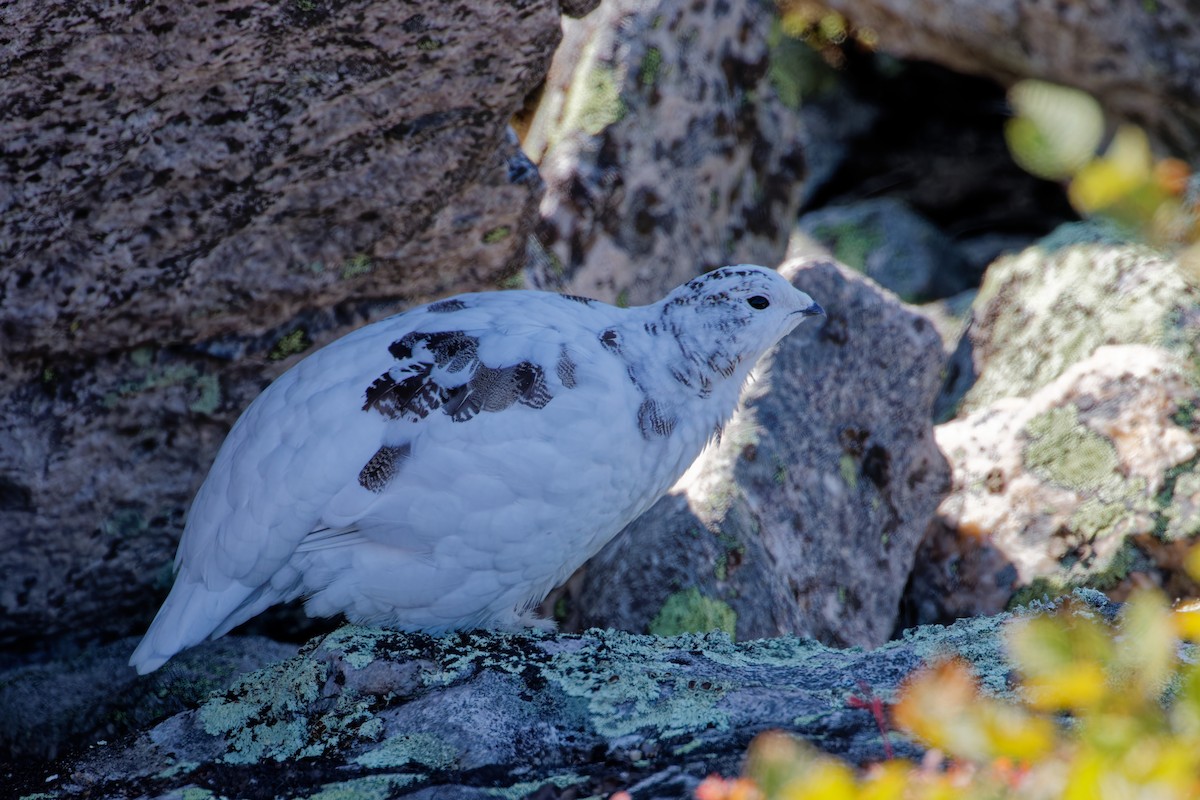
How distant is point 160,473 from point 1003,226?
6450mm

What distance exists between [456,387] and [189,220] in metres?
1.16

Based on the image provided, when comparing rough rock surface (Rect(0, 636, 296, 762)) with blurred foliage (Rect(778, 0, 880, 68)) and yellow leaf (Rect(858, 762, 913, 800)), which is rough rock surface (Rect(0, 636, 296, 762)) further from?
blurred foliage (Rect(778, 0, 880, 68))

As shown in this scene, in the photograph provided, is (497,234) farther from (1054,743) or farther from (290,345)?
(1054,743)

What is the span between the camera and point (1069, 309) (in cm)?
591

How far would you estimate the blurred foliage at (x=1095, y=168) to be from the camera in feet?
4.69

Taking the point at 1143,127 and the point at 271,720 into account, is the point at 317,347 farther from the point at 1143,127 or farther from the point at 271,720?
the point at 1143,127

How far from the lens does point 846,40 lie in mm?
8930

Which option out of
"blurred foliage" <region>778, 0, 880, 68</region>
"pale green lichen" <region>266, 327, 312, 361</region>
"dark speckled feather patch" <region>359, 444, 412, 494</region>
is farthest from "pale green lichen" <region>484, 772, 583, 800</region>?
"blurred foliage" <region>778, 0, 880, 68</region>

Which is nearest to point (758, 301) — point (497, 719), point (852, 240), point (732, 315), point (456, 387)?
point (732, 315)

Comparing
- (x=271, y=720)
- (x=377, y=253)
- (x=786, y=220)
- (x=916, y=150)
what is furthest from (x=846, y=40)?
(x=271, y=720)

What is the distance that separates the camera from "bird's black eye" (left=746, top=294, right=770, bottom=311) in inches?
161

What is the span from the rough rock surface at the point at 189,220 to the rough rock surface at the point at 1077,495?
2330 millimetres

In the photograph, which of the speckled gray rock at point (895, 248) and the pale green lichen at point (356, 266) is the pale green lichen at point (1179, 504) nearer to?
the speckled gray rock at point (895, 248)

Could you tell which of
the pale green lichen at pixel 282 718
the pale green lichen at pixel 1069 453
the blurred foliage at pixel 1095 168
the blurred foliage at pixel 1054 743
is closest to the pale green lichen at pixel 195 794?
the pale green lichen at pixel 282 718
